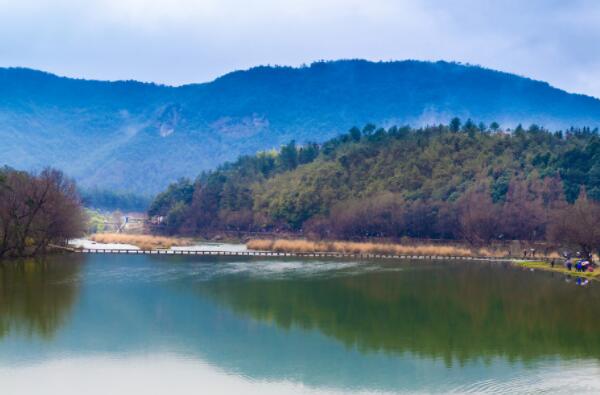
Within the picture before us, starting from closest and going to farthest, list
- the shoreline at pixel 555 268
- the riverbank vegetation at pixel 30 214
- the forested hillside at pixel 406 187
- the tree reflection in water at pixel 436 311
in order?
the tree reflection in water at pixel 436 311 < the shoreline at pixel 555 268 < the riverbank vegetation at pixel 30 214 < the forested hillside at pixel 406 187

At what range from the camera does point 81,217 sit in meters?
97.6

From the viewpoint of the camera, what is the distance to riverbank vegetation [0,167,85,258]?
73.6 m

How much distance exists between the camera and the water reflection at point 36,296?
39.5 m

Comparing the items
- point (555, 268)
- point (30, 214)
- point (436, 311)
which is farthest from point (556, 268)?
point (30, 214)

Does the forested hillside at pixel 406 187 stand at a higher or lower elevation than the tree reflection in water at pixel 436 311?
higher

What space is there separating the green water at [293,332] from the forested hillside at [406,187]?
3989 centimetres

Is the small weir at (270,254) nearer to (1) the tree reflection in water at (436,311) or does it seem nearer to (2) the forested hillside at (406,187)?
(2) the forested hillside at (406,187)

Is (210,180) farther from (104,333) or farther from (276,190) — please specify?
(104,333)

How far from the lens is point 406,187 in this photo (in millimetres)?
131500

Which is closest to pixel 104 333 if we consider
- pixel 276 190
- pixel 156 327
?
pixel 156 327

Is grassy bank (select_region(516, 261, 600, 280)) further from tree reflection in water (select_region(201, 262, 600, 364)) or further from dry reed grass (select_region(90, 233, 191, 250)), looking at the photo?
dry reed grass (select_region(90, 233, 191, 250))

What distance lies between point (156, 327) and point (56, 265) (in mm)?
34692

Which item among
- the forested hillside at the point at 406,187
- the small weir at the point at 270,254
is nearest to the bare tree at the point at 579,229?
the forested hillside at the point at 406,187

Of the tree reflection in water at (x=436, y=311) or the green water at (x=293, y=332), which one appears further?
the tree reflection in water at (x=436, y=311)
